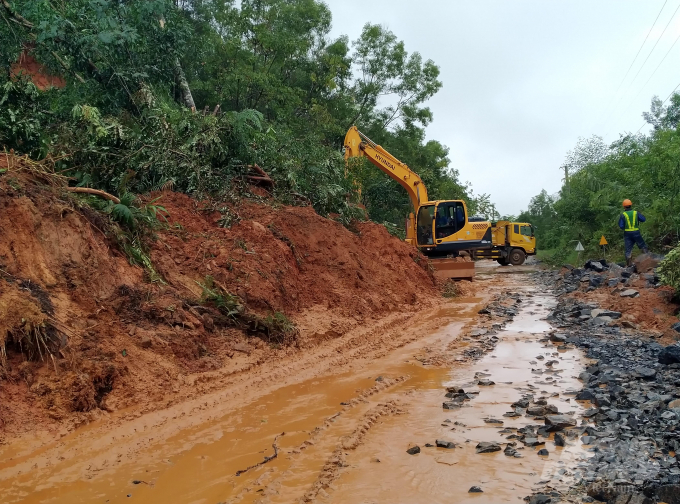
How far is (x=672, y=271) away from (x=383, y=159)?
36.2 ft

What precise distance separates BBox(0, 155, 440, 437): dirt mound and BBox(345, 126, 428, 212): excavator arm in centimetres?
738

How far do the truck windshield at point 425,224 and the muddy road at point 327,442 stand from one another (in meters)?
13.2

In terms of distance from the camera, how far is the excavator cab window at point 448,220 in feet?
68.4

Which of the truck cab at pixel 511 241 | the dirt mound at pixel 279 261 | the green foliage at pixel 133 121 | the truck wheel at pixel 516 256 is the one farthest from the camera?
the truck wheel at pixel 516 256

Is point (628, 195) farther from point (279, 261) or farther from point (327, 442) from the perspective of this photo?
point (327, 442)

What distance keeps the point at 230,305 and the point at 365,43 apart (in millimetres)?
26772

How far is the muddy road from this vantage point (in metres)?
3.80

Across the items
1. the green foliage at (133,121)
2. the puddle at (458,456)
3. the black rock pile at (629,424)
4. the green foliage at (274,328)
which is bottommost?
the puddle at (458,456)

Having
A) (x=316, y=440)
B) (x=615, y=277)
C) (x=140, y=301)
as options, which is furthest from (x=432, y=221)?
(x=316, y=440)

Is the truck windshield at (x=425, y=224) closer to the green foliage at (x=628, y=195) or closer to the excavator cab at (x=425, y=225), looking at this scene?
the excavator cab at (x=425, y=225)

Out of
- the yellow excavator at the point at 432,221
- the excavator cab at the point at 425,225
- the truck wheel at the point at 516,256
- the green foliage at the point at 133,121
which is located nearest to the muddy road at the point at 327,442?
the green foliage at the point at 133,121

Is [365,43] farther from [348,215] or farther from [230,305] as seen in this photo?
[230,305]

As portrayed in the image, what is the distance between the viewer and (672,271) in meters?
10.4

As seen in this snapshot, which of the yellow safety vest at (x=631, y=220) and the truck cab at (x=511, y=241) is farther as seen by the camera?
the truck cab at (x=511, y=241)
